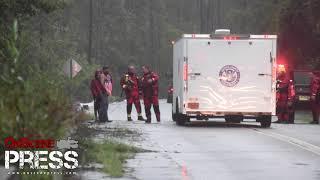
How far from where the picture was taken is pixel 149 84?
1011 inches

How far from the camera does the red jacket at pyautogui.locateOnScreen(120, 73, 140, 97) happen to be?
26.0 m

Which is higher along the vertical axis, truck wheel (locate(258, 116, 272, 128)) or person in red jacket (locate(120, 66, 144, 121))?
person in red jacket (locate(120, 66, 144, 121))

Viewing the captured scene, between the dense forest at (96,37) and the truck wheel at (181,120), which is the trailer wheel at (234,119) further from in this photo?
the dense forest at (96,37)

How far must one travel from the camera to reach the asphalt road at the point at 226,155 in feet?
40.2

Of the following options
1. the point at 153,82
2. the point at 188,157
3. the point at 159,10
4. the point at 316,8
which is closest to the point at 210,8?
the point at 159,10

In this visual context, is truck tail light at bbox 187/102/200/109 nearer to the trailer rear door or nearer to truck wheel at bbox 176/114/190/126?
the trailer rear door

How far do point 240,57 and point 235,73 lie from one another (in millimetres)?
457

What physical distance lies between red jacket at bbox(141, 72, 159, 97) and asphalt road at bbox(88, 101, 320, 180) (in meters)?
3.53

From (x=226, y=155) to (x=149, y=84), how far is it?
10.9m

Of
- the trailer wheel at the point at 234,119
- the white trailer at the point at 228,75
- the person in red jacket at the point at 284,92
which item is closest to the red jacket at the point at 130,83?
the trailer wheel at the point at 234,119

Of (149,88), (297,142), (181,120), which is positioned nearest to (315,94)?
(181,120)

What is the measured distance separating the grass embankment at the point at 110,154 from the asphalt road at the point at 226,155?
0.19m

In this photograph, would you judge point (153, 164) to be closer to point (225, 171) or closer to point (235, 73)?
point (225, 171)

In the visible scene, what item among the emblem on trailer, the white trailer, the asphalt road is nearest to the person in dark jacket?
the white trailer
